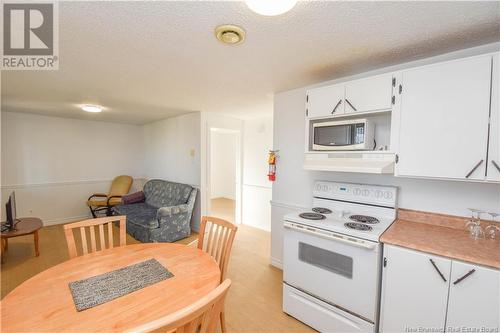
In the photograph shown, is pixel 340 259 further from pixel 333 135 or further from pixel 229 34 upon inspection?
pixel 229 34

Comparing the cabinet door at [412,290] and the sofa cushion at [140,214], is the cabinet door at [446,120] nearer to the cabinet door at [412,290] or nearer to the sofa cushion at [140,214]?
the cabinet door at [412,290]

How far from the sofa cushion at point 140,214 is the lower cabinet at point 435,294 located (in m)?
3.06

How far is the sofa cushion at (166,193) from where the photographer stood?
397 cm

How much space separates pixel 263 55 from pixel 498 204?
2.10m

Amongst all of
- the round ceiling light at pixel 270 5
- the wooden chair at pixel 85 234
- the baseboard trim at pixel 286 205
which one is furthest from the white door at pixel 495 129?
the wooden chair at pixel 85 234

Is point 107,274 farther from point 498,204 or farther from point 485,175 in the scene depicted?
point 498,204

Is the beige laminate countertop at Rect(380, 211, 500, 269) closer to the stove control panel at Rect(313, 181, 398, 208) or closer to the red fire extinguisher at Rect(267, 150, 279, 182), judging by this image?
the stove control panel at Rect(313, 181, 398, 208)

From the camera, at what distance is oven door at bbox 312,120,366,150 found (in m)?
1.90

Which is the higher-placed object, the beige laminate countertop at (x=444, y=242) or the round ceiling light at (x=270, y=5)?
the round ceiling light at (x=270, y=5)

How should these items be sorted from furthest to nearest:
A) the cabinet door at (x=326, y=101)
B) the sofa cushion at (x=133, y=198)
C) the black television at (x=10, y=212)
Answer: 1. the sofa cushion at (x=133, y=198)
2. the black television at (x=10, y=212)
3. the cabinet door at (x=326, y=101)

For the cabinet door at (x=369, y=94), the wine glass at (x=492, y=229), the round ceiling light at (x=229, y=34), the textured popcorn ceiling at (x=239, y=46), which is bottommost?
the wine glass at (x=492, y=229)

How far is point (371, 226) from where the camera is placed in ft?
5.88

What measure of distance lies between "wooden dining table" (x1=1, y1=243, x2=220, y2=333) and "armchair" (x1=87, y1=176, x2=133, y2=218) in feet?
11.7

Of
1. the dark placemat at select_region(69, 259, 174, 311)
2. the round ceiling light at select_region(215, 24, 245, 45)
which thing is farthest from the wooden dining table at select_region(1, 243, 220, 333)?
the round ceiling light at select_region(215, 24, 245, 45)
